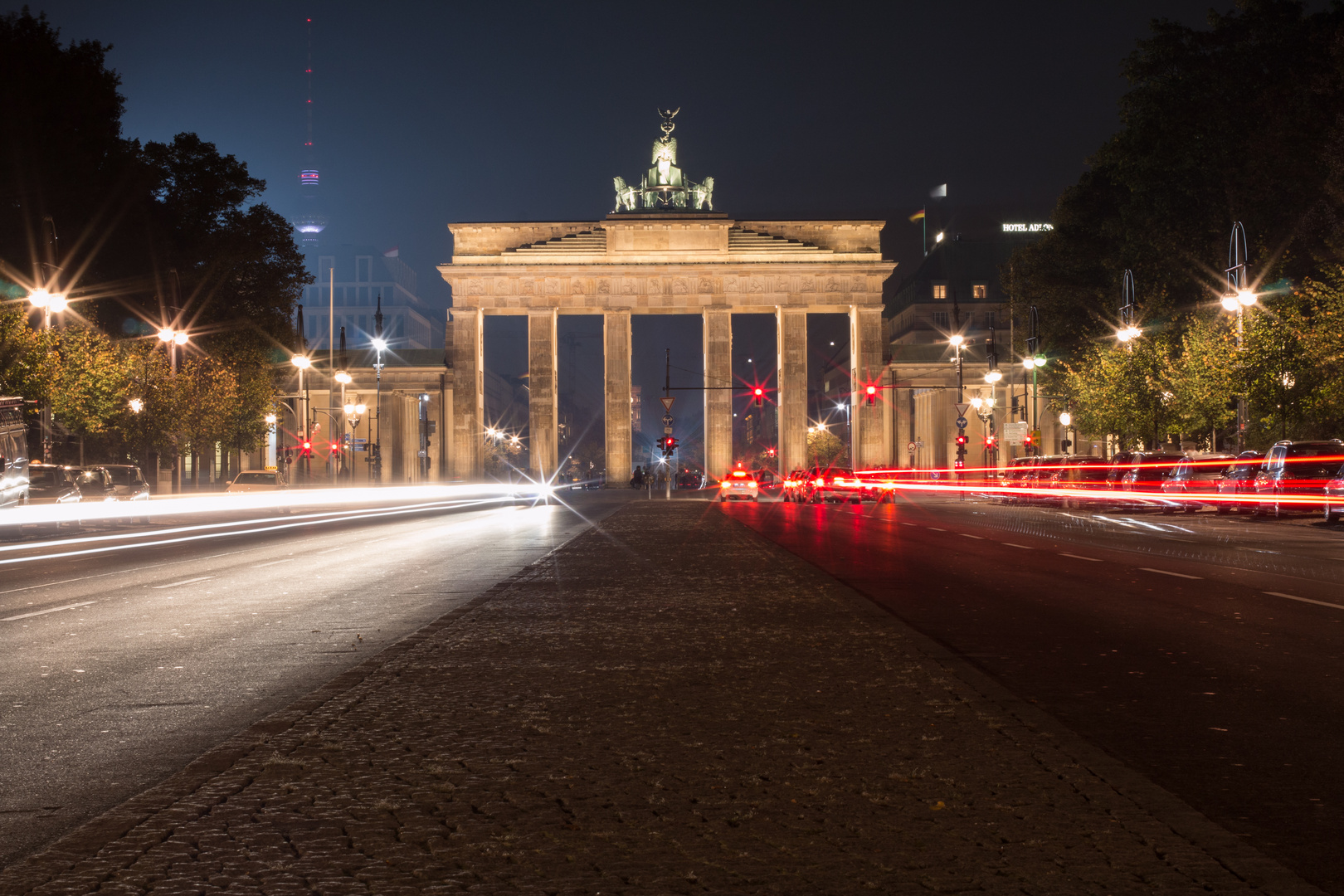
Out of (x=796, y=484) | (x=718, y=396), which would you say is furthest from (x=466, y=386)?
(x=796, y=484)

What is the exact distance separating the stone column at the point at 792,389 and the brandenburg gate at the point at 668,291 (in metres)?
0.08

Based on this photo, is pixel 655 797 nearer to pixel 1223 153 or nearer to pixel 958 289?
pixel 1223 153

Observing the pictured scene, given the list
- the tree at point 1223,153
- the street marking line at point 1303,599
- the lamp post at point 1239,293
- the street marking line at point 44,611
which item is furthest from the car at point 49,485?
the tree at point 1223,153

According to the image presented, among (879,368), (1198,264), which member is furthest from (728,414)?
(1198,264)

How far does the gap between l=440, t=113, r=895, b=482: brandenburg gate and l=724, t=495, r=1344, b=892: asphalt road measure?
62544mm

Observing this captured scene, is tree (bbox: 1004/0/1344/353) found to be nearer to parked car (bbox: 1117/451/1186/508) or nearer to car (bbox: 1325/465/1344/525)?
parked car (bbox: 1117/451/1186/508)

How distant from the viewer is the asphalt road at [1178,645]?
503 cm

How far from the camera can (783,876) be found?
3.82 metres

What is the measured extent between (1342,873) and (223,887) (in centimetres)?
351

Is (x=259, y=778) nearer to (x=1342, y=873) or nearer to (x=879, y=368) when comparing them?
(x=1342, y=873)

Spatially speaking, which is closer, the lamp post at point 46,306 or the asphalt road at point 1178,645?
the asphalt road at point 1178,645

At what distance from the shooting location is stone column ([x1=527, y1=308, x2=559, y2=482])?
Answer: 8475cm

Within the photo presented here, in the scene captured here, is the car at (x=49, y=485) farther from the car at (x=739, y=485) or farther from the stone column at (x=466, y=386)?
the stone column at (x=466, y=386)

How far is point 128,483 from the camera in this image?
124ft
